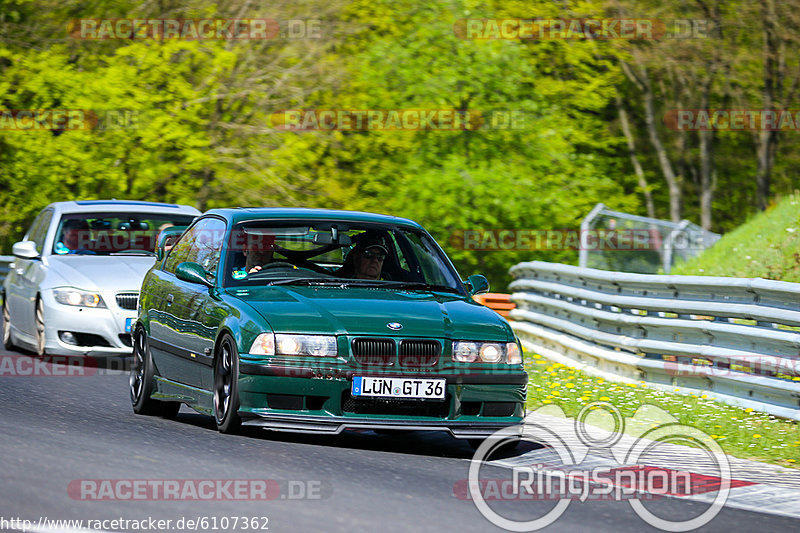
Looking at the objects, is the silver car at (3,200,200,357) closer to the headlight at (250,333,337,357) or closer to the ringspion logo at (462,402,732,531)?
the ringspion logo at (462,402,732,531)

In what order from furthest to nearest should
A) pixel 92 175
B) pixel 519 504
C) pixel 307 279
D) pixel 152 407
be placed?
1. pixel 92 175
2. pixel 152 407
3. pixel 307 279
4. pixel 519 504

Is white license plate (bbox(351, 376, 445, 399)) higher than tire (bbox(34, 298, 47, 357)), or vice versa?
white license plate (bbox(351, 376, 445, 399))

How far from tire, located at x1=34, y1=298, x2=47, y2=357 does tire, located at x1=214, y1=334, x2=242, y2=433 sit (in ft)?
17.8

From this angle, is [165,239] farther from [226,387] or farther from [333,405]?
[333,405]

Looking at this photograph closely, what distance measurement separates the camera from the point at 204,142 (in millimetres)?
29672

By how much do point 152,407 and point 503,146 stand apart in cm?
2595

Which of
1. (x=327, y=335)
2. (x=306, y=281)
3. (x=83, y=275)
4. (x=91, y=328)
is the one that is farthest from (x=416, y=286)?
(x=83, y=275)

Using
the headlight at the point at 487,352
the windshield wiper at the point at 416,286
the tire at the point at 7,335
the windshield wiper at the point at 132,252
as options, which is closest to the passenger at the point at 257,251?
the windshield wiper at the point at 416,286

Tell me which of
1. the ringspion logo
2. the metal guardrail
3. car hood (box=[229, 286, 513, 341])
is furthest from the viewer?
the metal guardrail

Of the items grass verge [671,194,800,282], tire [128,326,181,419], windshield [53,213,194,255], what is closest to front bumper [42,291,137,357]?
windshield [53,213,194,255]

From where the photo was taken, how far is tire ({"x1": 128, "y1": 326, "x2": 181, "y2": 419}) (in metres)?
9.93

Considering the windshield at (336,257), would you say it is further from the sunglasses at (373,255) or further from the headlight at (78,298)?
the headlight at (78,298)

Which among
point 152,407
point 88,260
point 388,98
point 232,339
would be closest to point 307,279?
point 232,339

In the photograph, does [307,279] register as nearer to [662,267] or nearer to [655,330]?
[655,330]
